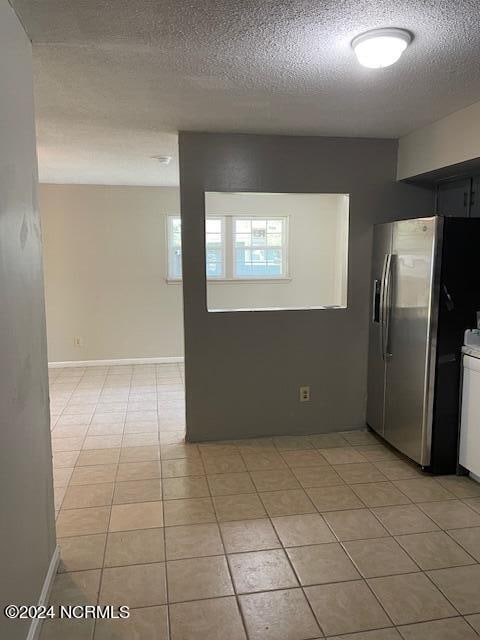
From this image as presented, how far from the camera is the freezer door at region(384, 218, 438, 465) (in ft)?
9.98

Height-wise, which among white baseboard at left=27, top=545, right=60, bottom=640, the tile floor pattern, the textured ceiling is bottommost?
the tile floor pattern

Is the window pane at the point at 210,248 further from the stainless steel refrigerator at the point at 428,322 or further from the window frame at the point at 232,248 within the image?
the stainless steel refrigerator at the point at 428,322

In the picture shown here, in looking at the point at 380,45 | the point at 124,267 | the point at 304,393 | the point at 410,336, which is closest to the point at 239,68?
the point at 380,45

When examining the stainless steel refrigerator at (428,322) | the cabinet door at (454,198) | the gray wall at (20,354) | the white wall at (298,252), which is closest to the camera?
the gray wall at (20,354)

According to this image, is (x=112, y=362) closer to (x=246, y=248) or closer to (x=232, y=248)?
(x=232, y=248)

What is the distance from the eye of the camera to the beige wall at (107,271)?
6.14 metres

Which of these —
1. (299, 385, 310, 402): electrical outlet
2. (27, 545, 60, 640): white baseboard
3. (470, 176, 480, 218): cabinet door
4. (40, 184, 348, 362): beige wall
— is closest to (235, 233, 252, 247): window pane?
(40, 184, 348, 362): beige wall

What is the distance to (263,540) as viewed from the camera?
8.04ft

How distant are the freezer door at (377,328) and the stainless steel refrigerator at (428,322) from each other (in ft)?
0.12

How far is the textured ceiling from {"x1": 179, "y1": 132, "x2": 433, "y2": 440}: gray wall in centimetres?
20

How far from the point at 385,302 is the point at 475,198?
0.97 metres

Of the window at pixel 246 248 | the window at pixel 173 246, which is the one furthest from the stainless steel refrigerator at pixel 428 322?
the window at pixel 173 246

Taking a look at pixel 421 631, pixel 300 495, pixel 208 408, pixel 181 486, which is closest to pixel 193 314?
pixel 208 408

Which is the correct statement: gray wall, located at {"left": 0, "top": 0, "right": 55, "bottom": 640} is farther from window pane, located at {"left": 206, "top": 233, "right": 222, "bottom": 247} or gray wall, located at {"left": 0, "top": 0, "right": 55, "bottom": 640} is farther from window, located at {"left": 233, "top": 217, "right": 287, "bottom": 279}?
window, located at {"left": 233, "top": 217, "right": 287, "bottom": 279}
